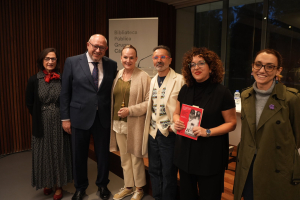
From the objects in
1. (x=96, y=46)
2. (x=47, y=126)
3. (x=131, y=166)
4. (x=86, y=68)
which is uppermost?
(x=96, y=46)

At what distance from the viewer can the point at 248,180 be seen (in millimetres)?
1540

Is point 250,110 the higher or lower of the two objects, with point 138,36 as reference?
lower

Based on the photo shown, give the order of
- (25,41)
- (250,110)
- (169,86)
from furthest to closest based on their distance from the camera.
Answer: (25,41), (169,86), (250,110)

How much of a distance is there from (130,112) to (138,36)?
2563 mm

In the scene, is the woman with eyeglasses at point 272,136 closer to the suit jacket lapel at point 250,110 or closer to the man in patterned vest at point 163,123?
the suit jacket lapel at point 250,110

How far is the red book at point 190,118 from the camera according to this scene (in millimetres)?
1612

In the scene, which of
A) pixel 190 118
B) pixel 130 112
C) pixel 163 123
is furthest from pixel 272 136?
pixel 130 112

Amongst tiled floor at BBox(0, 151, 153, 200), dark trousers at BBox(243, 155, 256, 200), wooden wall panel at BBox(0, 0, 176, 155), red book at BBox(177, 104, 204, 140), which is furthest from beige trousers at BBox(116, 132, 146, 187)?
wooden wall panel at BBox(0, 0, 176, 155)

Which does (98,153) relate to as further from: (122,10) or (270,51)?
(122,10)

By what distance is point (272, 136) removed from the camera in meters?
1.39

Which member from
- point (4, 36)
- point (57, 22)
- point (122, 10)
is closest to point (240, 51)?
point (122, 10)

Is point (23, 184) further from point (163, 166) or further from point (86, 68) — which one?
point (163, 166)

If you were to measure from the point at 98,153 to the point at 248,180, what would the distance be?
1.63 m

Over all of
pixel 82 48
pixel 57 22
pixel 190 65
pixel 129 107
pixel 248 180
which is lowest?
pixel 248 180
